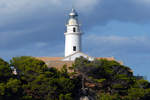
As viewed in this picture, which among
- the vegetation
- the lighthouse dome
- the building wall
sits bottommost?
the vegetation

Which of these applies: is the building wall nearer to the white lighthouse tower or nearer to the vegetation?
the white lighthouse tower

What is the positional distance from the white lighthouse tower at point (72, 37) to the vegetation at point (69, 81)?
451 inches

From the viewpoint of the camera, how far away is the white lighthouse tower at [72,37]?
63469 mm

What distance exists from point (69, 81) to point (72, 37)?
1470 centimetres

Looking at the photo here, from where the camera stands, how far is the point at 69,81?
1941 inches

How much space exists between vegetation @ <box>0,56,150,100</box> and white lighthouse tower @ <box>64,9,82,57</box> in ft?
37.6

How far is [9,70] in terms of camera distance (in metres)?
48.0

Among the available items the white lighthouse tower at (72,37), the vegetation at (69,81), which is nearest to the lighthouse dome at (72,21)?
the white lighthouse tower at (72,37)

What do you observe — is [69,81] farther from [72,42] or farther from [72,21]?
[72,21]

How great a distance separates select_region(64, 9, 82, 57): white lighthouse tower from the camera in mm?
63469

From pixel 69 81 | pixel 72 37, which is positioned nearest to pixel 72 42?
pixel 72 37

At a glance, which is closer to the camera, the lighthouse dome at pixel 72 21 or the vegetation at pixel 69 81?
the vegetation at pixel 69 81

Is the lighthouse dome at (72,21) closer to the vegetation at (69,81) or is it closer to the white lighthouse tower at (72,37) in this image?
the white lighthouse tower at (72,37)

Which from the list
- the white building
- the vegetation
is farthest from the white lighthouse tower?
the vegetation
